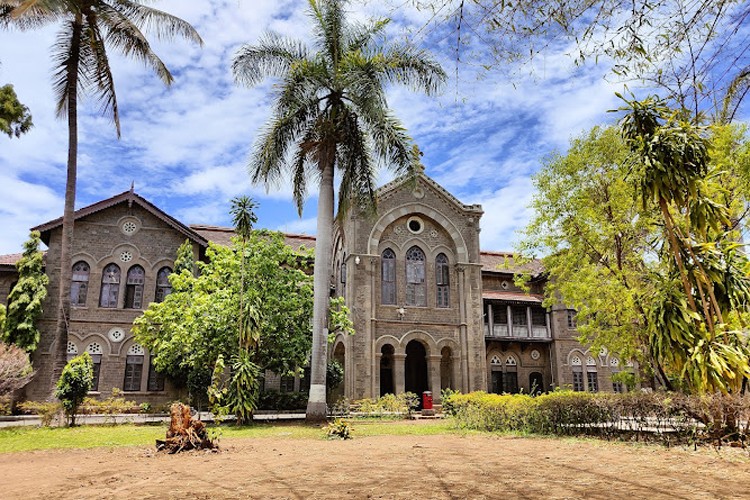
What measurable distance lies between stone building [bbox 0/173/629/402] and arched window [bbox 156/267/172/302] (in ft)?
0.17

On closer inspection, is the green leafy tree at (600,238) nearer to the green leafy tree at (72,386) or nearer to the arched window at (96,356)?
the green leafy tree at (72,386)

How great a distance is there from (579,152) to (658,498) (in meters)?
13.2

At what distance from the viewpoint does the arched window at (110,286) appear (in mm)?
26578

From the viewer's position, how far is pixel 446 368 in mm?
29453

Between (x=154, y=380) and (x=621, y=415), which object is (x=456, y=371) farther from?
(x=621, y=415)

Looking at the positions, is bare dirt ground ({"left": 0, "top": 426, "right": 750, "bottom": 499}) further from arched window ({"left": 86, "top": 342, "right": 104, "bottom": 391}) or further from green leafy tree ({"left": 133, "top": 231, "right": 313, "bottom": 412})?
arched window ({"left": 86, "top": 342, "right": 104, "bottom": 391})

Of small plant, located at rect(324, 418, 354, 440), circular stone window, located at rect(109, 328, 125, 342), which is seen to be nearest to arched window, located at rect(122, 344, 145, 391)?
circular stone window, located at rect(109, 328, 125, 342)

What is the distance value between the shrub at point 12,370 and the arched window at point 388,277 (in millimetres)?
15406

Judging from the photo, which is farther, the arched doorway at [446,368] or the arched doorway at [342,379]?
the arched doorway at [446,368]

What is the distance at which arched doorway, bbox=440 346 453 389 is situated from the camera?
94.0ft

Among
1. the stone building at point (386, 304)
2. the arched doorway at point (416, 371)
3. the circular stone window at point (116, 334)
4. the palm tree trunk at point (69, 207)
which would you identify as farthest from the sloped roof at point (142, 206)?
the arched doorway at point (416, 371)

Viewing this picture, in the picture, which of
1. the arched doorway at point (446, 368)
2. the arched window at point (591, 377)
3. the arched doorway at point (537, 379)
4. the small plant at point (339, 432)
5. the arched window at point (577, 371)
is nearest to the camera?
the small plant at point (339, 432)

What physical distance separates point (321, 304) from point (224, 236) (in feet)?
51.1

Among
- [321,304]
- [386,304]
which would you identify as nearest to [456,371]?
[386,304]
